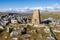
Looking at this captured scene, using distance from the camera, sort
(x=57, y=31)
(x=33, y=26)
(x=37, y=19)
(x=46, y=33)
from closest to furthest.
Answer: (x=46, y=33), (x=57, y=31), (x=33, y=26), (x=37, y=19)

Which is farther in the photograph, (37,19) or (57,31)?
(37,19)

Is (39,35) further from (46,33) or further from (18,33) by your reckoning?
(18,33)

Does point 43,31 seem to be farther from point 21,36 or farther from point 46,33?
point 21,36

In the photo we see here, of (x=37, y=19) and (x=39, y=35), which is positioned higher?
(x=37, y=19)

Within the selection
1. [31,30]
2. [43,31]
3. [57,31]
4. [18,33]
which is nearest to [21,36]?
[18,33]

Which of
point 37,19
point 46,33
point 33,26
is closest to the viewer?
point 46,33

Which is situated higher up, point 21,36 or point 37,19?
point 37,19

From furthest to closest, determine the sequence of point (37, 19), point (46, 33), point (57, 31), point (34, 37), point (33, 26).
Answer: point (37, 19) → point (33, 26) → point (57, 31) → point (46, 33) → point (34, 37)

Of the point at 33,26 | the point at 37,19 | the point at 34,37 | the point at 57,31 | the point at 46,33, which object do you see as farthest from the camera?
the point at 37,19

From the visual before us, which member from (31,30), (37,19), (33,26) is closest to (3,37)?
(31,30)
